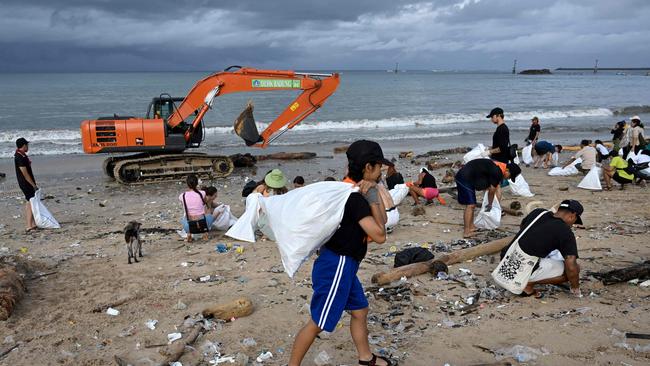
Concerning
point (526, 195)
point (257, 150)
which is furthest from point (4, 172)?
point (526, 195)

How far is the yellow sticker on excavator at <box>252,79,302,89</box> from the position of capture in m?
13.3

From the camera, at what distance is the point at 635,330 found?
4.74 meters

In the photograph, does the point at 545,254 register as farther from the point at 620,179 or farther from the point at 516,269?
the point at 620,179

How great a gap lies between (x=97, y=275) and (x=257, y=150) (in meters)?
14.4

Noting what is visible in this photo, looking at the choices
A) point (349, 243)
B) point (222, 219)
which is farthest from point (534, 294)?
point (222, 219)

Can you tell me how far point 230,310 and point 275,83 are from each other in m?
9.02

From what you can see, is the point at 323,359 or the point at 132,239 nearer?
the point at 323,359

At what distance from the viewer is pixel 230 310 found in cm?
524

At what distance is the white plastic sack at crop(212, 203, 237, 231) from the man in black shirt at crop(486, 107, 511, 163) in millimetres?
4646

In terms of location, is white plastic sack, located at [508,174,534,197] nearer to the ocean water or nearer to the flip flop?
the flip flop

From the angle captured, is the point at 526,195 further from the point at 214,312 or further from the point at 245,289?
the point at 214,312

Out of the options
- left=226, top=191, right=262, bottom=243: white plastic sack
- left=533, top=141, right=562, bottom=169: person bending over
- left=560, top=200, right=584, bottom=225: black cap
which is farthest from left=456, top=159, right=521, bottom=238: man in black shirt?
left=533, top=141, right=562, bottom=169: person bending over

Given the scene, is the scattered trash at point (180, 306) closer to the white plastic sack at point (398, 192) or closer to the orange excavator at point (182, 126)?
the white plastic sack at point (398, 192)

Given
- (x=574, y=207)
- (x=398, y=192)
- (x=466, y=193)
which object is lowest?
(x=398, y=192)
